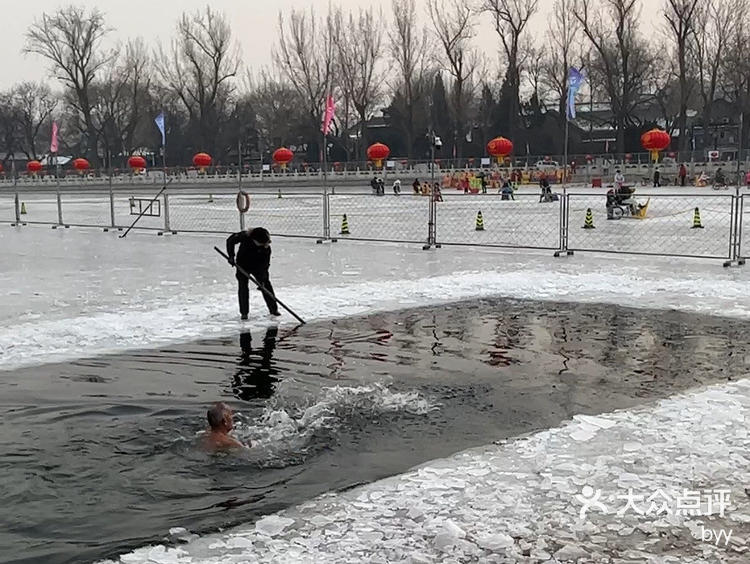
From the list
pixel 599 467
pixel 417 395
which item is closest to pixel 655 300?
pixel 417 395

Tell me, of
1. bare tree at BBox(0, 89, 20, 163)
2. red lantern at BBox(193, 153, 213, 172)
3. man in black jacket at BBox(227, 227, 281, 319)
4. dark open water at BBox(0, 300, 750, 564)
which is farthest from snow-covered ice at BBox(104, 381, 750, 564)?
bare tree at BBox(0, 89, 20, 163)

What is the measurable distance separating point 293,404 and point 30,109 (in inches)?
4371

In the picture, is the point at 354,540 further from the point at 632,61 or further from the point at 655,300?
the point at 632,61

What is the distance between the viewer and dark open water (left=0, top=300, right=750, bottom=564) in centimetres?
483

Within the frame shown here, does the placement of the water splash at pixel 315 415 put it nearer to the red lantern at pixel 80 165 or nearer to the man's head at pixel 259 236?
the man's head at pixel 259 236

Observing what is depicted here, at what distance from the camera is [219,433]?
570 centimetres

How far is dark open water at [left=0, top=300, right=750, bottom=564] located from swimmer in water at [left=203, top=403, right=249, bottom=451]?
0.11 metres

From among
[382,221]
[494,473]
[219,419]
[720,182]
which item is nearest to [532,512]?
[494,473]

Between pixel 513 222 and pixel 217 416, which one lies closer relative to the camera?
pixel 217 416

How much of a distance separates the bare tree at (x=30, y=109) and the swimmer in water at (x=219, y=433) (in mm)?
108403

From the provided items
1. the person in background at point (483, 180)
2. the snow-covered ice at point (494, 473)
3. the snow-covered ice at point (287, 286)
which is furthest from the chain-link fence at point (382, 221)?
the snow-covered ice at point (494, 473)

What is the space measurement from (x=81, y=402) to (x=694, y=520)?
190 inches

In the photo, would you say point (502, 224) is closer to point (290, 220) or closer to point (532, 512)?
point (290, 220)

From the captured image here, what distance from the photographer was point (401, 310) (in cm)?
1130
